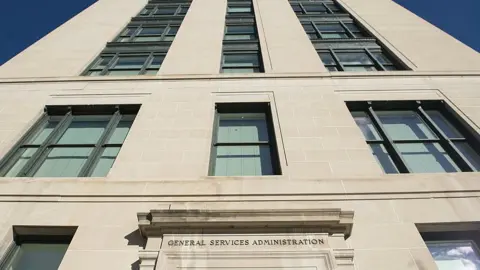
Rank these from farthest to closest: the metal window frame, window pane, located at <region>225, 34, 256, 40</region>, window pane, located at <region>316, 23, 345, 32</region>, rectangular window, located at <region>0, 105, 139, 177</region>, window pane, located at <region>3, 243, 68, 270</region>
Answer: window pane, located at <region>316, 23, 345, 32</region> → window pane, located at <region>225, 34, 256, 40</region> → the metal window frame → rectangular window, located at <region>0, 105, 139, 177</region> → window pane, located at <region>3, 243, 68, 270</region>

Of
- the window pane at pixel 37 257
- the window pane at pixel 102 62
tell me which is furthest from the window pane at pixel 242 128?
the window pane at pixel 102 62

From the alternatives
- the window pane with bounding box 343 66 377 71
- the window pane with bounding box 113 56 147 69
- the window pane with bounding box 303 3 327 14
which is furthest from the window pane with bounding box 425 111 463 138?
the window pane with bounding box 303 3 327 14

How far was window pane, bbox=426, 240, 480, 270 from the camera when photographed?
19.6ft

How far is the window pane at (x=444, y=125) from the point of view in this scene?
9272mm

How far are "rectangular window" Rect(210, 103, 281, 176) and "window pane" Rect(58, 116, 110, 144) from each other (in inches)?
138

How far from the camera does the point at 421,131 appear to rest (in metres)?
9.52

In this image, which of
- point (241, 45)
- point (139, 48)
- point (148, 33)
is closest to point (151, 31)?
point (148, 33)

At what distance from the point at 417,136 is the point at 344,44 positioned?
281 inches

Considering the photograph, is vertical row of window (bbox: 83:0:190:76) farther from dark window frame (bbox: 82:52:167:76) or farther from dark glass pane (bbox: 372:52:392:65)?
dark glass pane (bbox: 372:52:392:65)

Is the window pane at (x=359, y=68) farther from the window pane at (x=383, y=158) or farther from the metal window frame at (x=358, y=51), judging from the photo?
the window pane at (x=383, y=158)

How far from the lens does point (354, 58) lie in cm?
1447

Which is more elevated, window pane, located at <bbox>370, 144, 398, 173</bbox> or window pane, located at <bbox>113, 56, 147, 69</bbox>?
window pane, located at <bbox>113, 56, 147, 69</bbox>

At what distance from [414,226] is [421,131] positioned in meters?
4.19

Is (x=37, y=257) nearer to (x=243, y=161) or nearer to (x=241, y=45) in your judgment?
(x=243, y=161)
